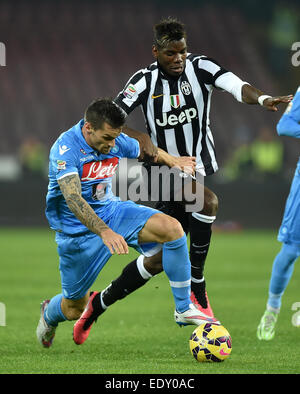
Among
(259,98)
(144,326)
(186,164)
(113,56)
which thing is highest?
(259,98)

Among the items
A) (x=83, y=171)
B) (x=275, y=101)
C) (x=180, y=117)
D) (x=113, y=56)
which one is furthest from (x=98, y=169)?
(x=113, y=56)

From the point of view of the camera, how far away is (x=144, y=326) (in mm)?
7094

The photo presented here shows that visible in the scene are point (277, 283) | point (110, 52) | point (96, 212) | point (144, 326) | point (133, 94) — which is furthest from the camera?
point (110, 52)

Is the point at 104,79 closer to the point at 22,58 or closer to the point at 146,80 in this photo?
the point at 22,58

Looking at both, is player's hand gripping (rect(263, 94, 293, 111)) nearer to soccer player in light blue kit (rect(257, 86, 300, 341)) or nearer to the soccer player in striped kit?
the soccer player in striped kit

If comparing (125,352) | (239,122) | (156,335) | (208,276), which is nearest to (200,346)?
(125,352)

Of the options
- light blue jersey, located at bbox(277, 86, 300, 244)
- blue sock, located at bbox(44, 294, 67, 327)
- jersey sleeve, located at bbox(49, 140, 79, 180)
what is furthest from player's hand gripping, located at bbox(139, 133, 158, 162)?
blue sock, located at bbox(44, 294, 67, 327)

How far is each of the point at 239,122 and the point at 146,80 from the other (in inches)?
657

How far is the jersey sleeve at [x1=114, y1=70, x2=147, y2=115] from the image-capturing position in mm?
6102

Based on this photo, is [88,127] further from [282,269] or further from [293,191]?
[282,269]

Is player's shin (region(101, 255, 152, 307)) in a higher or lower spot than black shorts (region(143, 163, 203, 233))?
lower

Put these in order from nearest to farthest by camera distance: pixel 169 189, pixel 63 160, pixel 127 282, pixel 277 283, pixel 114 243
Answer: pixel 114 243 → pixel 63 160 → pixel 127 282 → pixel 169 189 → pixel 277 283

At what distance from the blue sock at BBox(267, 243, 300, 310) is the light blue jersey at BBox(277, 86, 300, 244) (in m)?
0.08

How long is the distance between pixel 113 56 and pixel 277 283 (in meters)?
19.4
